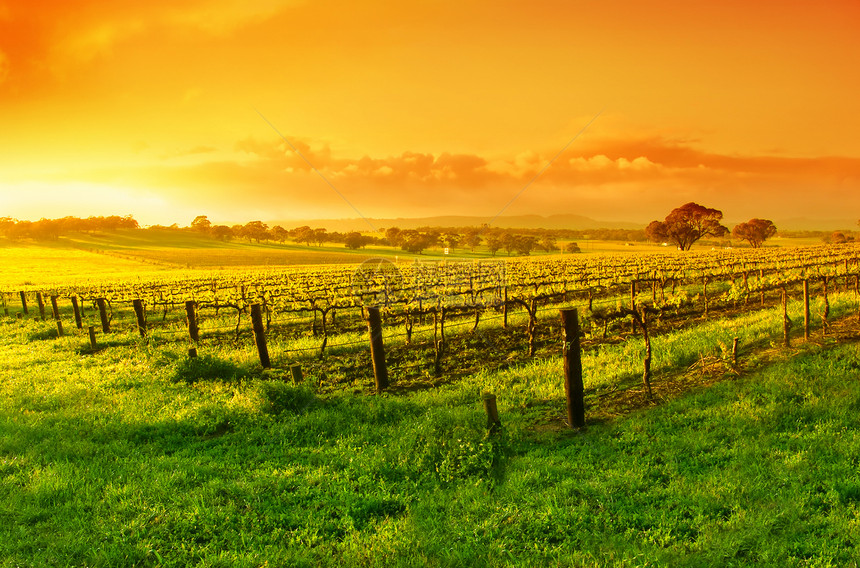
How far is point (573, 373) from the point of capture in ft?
26.6

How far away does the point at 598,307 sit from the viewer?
2161cm

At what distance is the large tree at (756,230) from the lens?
113m

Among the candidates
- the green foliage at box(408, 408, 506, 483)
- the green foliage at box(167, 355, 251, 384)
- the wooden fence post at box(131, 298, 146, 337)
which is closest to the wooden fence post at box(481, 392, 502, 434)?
the green foliage at box(408, 408, 506, 483)

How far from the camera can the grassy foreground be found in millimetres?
4965

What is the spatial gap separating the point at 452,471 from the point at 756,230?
13360cm

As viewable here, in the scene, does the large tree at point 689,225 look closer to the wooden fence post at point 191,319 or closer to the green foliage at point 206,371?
the wooden fence post at point 191,319

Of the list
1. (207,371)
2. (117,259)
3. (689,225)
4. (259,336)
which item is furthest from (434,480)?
(689,225)

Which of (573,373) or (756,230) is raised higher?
(573,373)

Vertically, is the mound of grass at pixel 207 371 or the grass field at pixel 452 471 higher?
the mound of grass at pixel 207 371

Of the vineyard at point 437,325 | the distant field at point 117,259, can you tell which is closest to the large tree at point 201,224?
the distant field at point 117,259

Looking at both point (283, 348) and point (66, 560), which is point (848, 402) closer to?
point (66, 560)

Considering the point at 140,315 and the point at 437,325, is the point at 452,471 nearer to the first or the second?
the point at 437,325

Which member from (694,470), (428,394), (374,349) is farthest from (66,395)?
(694,470)

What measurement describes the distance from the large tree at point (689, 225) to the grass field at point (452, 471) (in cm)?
10105
